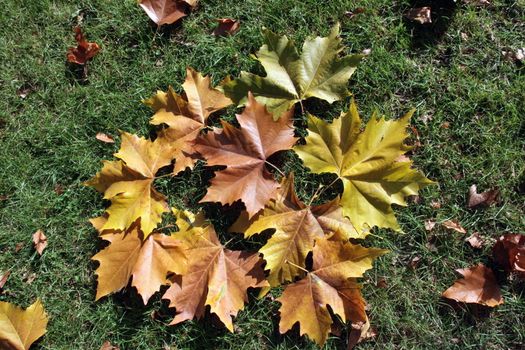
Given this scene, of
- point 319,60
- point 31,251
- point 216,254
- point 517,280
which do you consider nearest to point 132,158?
point 216,254

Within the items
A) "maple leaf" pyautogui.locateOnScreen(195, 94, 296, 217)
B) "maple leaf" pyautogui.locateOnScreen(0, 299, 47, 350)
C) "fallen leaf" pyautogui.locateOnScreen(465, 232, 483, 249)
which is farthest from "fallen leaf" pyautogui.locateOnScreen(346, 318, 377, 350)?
"maple leaf" pyautogui.locateOnScreen(0, 299, 47, 350)

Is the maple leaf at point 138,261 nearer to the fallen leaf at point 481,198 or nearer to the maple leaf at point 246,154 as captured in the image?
the maple leaf at point 246,154

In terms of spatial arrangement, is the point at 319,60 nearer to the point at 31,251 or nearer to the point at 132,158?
the point at 132,158

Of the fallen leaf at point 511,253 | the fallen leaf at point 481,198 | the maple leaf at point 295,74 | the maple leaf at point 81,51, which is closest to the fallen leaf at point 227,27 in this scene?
the maple leaf at point 295,74

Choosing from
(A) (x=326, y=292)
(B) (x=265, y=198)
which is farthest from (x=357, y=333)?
(B) (x=265, y=198)

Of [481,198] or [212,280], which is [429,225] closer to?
[481,198]

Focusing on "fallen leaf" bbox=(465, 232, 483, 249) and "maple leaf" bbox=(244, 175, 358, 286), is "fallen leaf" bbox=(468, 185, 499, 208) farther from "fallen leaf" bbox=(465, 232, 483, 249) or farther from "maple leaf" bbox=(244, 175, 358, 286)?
"maple leaf" bbox=(244, 175, 358, 286)
